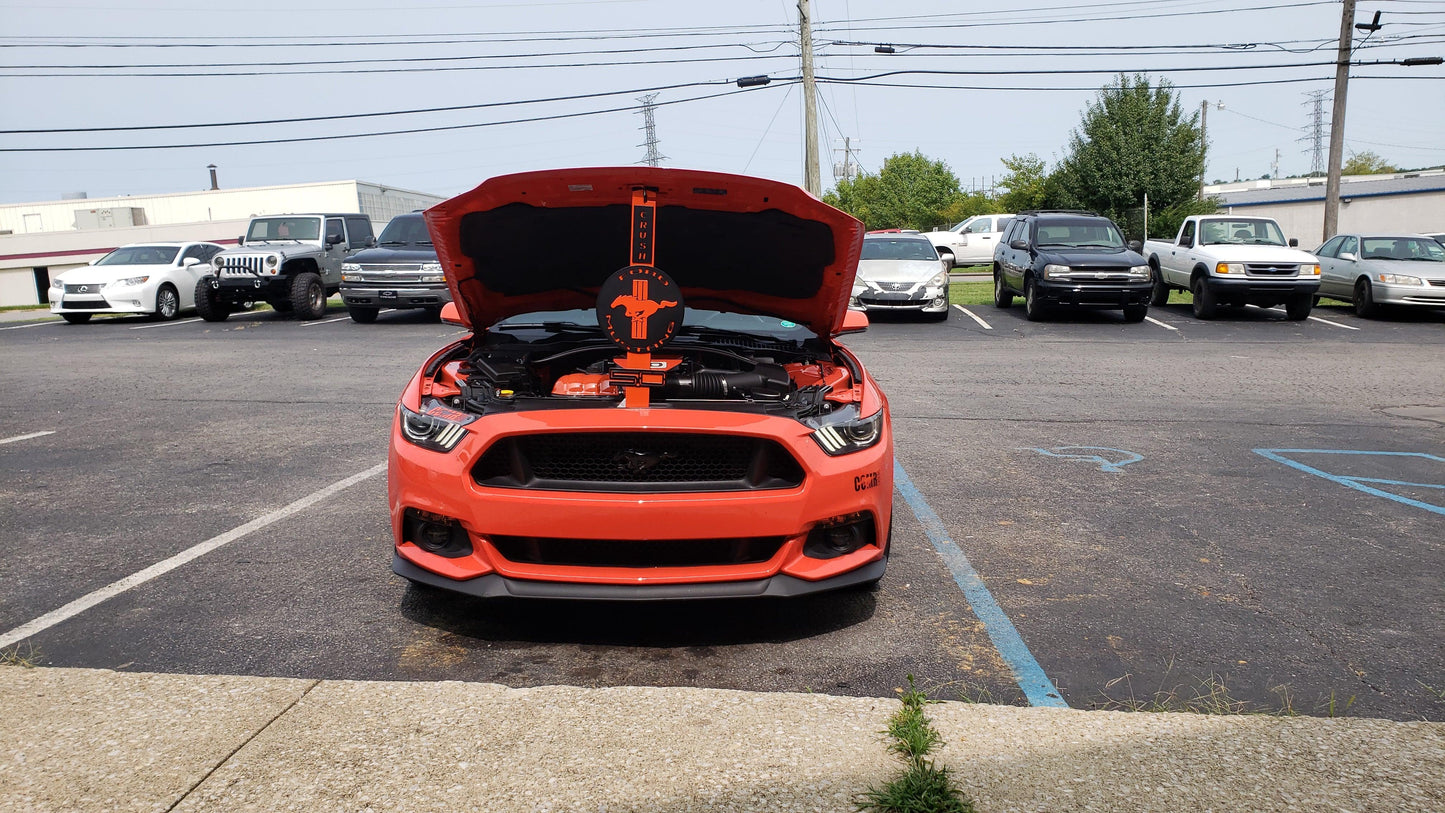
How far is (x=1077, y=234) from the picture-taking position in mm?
17531

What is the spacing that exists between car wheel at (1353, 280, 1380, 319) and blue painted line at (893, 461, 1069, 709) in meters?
16.0

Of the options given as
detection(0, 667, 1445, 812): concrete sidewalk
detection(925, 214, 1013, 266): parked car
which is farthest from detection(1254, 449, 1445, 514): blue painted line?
detection(925, 214, 1013, 266): parked car

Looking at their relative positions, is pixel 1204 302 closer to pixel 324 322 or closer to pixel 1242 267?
pixel 1242 267

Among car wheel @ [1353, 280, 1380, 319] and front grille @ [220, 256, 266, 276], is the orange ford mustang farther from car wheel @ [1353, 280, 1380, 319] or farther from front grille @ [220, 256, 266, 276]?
car wheel @ [1353, 280, 1380, 319]

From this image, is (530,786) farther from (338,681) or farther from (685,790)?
(338,681)

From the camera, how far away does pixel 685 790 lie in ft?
8.32

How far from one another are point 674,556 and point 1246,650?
80.5 inches

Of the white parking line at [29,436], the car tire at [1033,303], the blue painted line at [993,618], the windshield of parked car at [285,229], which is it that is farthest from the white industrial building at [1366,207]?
the white parking line at [29,436]

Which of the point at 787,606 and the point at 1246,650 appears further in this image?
the point at 787,606

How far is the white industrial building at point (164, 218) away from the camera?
157ft

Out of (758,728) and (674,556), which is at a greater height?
(674,556)

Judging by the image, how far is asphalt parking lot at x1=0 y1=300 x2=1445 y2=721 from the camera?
11.4 ft

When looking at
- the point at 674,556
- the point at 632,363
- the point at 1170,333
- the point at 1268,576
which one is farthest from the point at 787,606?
the point at 1170,333

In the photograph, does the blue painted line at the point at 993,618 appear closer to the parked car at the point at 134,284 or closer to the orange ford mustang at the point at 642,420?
the orange ford mustang at the point at 642,420
